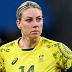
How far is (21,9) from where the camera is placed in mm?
2754

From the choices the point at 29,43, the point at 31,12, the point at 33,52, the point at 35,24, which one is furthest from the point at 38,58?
the point at 31,12

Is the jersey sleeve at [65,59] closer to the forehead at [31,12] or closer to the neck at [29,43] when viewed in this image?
the neck at [29,43]

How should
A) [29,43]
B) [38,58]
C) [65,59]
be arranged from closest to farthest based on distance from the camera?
[65,59], [38,58], [29,43]

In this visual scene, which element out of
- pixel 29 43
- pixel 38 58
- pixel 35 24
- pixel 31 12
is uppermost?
pixel 31 12

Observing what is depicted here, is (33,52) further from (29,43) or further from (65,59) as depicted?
(65,59)

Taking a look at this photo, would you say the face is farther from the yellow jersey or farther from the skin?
the yellow jersey

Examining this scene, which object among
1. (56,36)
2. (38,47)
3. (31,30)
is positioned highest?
(31,30)

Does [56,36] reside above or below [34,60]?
below

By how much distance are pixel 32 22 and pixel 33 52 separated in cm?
39

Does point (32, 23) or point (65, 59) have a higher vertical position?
point (32, 23)

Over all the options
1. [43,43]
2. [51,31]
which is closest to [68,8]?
[51,31]

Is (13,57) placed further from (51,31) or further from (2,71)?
(51,31)

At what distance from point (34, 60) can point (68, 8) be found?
12.6 ft

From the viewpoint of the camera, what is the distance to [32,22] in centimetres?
263
